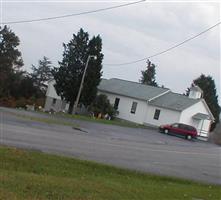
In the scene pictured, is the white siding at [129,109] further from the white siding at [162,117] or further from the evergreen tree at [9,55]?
the evergreen tree at [9,55]

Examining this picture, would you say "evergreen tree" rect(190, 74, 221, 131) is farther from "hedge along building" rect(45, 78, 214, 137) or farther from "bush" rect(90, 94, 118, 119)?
"bush" rect(90, 94, 118, 119)

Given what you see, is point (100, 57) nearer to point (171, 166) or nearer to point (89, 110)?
point (89, 110)

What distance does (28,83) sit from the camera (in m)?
76.3

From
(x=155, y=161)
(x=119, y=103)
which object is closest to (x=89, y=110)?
(x=119, y=103)

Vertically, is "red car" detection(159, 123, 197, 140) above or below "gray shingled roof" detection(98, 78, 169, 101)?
below

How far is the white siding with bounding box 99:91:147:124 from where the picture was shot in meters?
62.3

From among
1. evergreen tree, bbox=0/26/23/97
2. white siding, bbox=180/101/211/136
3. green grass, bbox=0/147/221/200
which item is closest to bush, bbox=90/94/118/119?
white siding, bbox=180/101/211/136

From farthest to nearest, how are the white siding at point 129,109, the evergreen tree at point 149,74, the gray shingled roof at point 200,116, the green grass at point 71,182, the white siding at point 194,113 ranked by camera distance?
1. the evergreen tree at point 149,74
2. the white siding at point 129,109
3. the gray shingled roof at point 200,116
4. the white siding at point 194,113
5. the green grass at point 71,182

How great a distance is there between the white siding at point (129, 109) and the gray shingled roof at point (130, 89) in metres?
0.61

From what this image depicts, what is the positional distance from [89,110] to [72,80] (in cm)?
605

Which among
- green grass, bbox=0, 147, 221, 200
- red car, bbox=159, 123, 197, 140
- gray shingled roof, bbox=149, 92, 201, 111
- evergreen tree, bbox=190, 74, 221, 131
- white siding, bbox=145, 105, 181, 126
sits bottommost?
green grass, bbox=0, 147, 221, 200

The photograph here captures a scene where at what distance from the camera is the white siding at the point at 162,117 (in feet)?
196

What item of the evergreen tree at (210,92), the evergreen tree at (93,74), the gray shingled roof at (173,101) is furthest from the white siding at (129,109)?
the evergreen tree at (210,92)

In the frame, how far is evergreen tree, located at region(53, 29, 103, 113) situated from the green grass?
4175 centimetres
